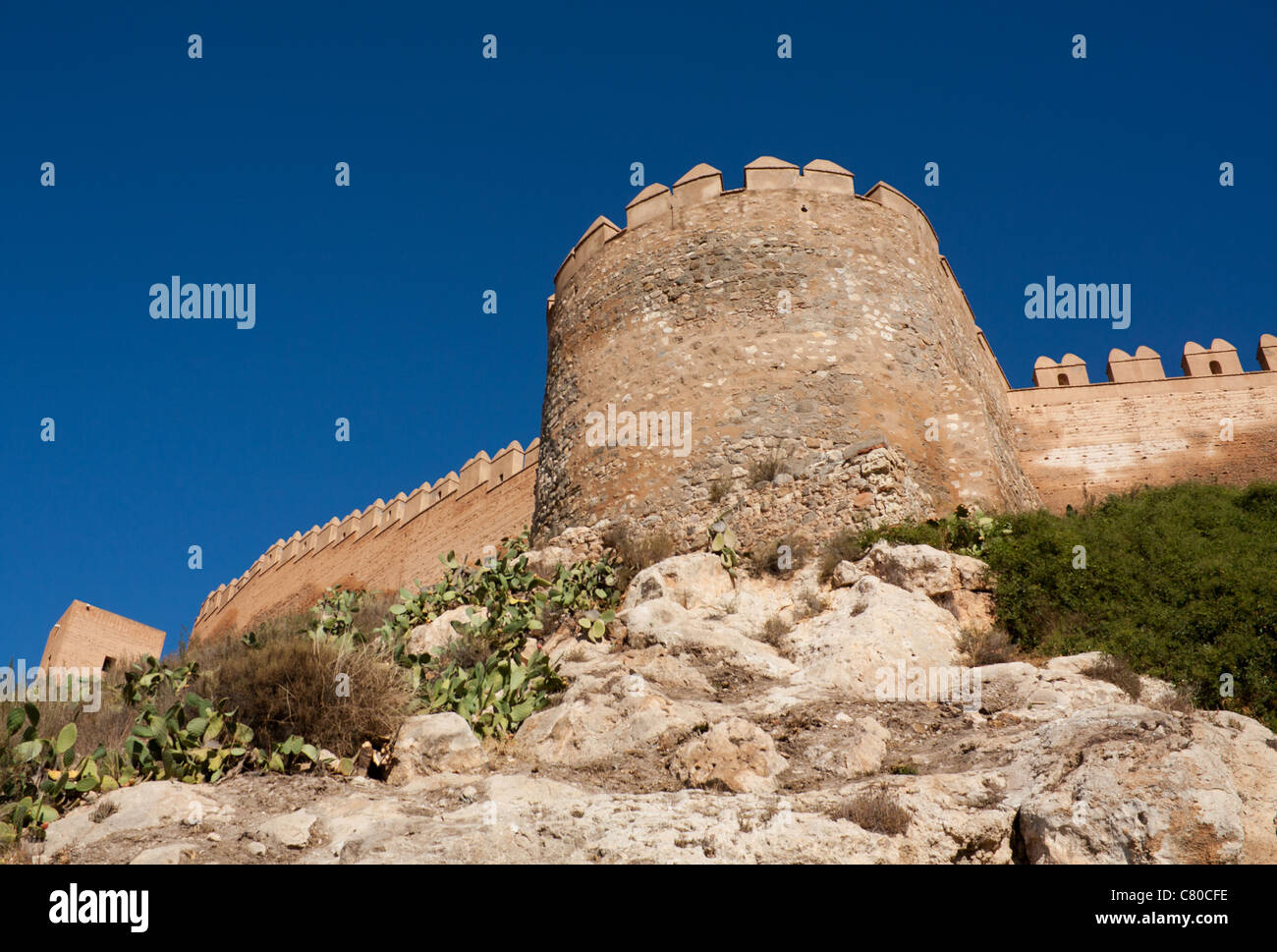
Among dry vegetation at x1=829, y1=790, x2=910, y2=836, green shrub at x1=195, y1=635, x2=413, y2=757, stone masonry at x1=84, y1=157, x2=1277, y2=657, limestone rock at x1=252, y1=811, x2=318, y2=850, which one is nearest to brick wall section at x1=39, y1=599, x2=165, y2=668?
stone masonry at x1=84, y1=157, x2=1277, y2=657

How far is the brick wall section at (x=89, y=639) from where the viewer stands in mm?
26625

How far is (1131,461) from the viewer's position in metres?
17.1

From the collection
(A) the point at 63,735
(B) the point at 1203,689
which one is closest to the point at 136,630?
(A) the point at 63,735

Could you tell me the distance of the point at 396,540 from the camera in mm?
24344

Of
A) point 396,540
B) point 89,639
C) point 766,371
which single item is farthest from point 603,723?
point 89,639

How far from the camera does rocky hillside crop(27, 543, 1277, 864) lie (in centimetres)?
491

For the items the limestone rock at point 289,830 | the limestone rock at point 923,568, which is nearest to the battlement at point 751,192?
the limestone rock at point 923,568

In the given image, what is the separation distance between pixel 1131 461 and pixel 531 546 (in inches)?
388

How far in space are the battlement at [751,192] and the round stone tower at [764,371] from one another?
2 centimetres

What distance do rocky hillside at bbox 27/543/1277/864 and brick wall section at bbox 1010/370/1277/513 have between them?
9.68 metres

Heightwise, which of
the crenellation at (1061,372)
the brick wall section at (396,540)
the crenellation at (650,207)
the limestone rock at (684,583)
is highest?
the crenellation at (650,207)

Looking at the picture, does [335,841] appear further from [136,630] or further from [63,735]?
[136,630]

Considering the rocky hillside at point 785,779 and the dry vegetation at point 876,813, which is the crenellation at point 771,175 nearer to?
the rocky hillside at point 785,779

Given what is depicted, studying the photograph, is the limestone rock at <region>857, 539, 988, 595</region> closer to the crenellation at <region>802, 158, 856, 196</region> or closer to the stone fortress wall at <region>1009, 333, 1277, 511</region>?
the crenellation at <region>802, 158, 856, 196</region>
